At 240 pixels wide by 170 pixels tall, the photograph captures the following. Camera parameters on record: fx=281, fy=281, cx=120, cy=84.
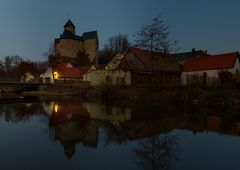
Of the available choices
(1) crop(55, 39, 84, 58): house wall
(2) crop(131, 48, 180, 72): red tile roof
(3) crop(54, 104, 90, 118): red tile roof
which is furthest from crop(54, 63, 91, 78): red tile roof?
(3) crop(54, 104, 90, 118): red tile roof

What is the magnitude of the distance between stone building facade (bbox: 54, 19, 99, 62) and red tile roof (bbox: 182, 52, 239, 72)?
4854 cm

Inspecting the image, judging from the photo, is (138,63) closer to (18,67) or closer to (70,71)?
(70,71)

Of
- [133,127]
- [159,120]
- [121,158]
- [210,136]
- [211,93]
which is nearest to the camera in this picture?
[121,158]

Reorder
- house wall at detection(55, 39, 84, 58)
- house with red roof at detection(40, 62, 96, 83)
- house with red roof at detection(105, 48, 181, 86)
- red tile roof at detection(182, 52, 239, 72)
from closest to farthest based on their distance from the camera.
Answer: house with red roof at detection(105, 48, 181, 86) → red tile roof at detection(182, 52, 239, 72) → house with red roof at detection(40, 62, 96, 83) → house wall at detection(55, 39, 84, 58)

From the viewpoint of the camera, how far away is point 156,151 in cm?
940

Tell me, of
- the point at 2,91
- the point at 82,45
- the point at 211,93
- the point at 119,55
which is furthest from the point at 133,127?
the point at 82,45

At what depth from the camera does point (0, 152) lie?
9070 millimetres

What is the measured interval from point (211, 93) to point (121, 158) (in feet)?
70.3

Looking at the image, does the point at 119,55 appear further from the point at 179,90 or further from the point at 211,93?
the point at 211,93

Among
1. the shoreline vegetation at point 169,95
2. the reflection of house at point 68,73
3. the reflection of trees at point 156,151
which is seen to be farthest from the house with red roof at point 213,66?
the reflection of trees at point 156,151

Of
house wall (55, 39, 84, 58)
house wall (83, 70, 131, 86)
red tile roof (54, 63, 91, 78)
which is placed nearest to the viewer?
house wall (83, 70, 131, 86)

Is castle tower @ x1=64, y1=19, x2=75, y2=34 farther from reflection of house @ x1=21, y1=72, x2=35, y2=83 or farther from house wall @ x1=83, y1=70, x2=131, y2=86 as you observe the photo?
house wall @ x1=83, y1=70, x2=131, y2=86

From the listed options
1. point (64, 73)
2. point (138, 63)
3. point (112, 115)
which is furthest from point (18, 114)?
point (64, 73)

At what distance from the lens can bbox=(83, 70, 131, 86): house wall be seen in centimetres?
3928
